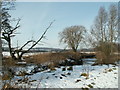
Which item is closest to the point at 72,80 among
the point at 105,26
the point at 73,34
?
the point at 105,26

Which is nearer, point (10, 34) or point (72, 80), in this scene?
point (72, 80)

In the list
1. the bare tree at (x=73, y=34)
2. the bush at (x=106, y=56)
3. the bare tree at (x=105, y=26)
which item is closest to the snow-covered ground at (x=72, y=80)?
the bush at (x=106, y=56)

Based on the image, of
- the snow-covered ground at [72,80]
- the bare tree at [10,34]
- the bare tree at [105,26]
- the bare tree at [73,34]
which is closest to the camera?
the snow-covered ground at [72,80]

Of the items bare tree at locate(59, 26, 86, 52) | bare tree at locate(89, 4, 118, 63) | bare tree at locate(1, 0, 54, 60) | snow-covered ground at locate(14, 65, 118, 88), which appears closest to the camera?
snow-covered ground at locate(14, 65, 118, 88)

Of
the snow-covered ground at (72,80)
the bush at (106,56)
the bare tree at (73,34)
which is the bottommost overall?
the snow-covered ground at (72,80)

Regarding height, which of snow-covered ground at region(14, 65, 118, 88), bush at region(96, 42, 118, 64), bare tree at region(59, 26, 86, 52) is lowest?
snow-covered ground at region(14, 65, 118, 88)

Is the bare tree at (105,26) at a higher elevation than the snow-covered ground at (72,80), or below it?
Result: higher

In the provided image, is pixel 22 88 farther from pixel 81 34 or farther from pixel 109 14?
pixel 81 34

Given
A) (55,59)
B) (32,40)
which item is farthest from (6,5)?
(55,59)

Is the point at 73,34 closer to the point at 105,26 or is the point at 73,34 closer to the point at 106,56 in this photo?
the point at 105,26

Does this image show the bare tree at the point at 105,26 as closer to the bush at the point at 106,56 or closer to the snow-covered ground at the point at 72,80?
the bush at the point at 106,56

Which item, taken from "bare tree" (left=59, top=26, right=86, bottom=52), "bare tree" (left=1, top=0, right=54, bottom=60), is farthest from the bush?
"bare tree" (left=59, top=26, right=86, bottom=52)

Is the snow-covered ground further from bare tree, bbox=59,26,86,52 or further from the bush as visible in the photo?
bare tree, bbox=59,26,86,52

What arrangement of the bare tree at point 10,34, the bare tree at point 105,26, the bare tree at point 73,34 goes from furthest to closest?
the bare tree at point 73,34 → the bare tree at point 105,26 → the bare tree at point 10,34
